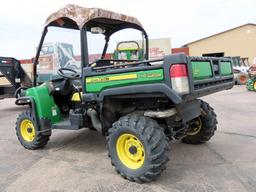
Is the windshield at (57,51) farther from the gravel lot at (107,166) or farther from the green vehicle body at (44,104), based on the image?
the gravel lot at (107,166)

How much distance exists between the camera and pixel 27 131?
538cm

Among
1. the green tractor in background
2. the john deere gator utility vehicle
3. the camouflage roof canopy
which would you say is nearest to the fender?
the john deere gator utility vehicle

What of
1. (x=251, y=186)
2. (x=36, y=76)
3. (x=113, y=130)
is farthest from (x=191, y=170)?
(x=36, y=76)

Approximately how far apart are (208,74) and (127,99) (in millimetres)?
1126

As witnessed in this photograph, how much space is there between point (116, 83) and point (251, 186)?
6.58 feet

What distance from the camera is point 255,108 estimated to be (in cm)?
895

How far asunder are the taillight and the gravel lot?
1.16m

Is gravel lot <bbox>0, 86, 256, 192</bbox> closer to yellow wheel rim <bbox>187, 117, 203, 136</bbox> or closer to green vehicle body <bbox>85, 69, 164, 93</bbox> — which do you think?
yellow wheel rim <bbox>187, 117, 203, 136</bbox>

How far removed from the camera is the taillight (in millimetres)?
3254

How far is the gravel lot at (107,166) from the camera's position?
11.9 feet

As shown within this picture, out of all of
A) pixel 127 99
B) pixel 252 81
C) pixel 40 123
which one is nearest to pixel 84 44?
pixel 127 99

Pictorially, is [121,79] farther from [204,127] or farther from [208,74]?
[204,127]

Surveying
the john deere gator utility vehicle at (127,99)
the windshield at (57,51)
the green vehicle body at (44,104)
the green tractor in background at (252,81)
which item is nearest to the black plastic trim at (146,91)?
the john deere gator utility vehicle at (127,99)

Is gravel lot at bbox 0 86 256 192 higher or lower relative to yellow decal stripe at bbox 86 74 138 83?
lower
